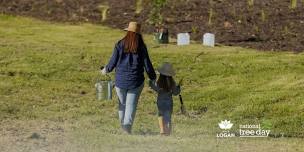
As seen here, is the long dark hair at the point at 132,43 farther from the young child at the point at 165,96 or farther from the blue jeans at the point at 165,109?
the blue jeans at the point at 165,109

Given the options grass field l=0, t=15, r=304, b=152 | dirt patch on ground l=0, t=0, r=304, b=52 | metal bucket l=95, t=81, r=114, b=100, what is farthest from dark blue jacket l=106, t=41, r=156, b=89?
dirt patch on ground l=0, t=0, r=304, b=52

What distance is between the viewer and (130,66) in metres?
12.1

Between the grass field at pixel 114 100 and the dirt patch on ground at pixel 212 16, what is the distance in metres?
1.42

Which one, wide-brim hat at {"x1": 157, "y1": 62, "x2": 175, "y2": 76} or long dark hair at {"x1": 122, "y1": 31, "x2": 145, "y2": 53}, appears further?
wide-brim hat at {"x1": 157, "y1": 62, "x2": 175, "y2": 76}

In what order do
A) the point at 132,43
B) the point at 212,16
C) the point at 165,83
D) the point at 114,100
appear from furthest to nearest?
the point at 212,16 → the point at 114,100 → the point at 165,83 → the point at 132,43

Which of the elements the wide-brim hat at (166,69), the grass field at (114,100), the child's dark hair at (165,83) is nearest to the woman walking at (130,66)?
the wide-brim hat at (166,69)

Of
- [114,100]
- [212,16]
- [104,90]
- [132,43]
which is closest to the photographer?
[132,43]

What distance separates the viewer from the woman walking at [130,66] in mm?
12047

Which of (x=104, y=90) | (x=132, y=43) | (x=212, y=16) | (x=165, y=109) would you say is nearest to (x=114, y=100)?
(x=104, y=90)

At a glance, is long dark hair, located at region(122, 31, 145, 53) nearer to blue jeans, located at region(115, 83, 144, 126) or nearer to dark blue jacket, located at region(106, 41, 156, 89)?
dark blue jacket, located at region(106, 41, 156, 89)

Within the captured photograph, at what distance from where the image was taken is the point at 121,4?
3009cm

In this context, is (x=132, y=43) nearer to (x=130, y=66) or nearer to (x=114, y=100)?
(x=130, y=66)

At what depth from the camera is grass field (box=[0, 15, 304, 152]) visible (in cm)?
1126

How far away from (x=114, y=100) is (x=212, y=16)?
10.9 m
